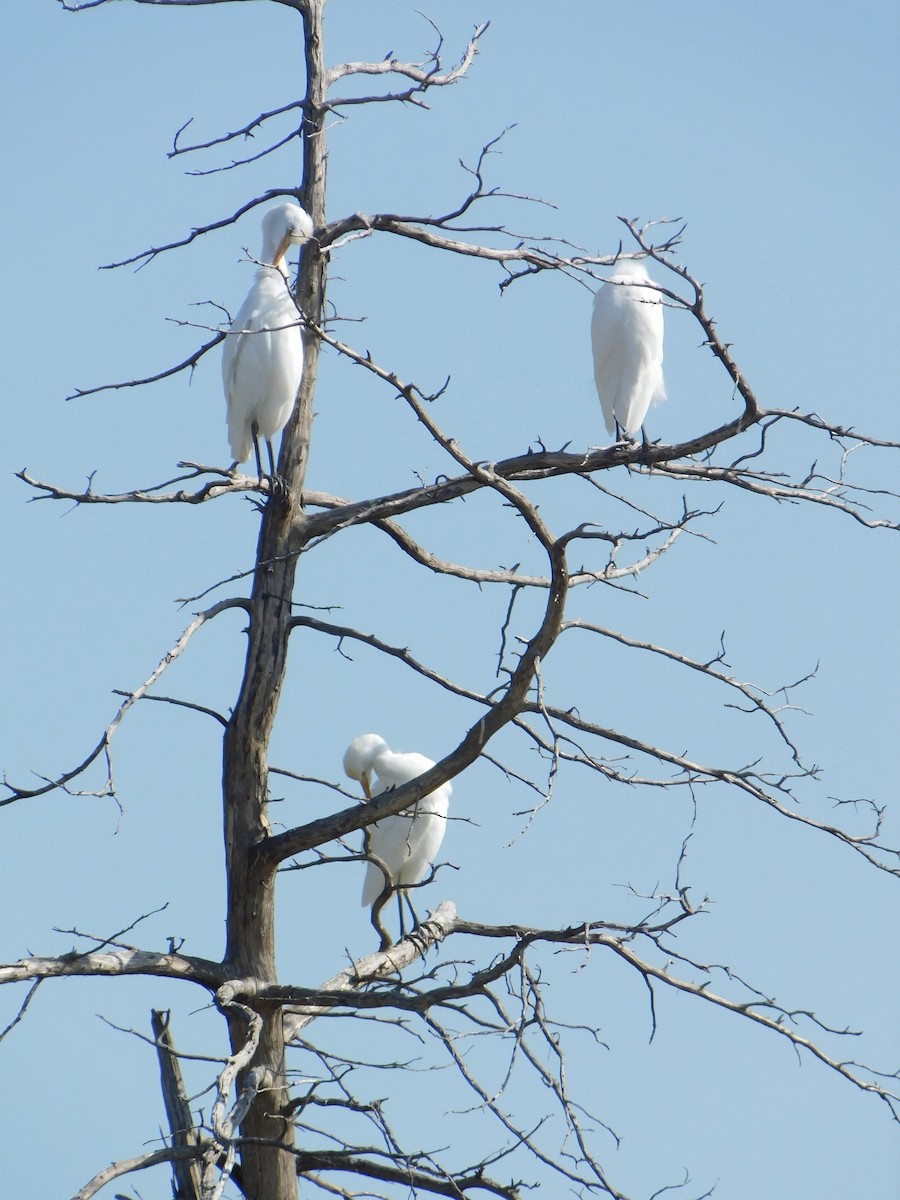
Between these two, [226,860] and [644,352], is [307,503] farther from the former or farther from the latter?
[644,352]

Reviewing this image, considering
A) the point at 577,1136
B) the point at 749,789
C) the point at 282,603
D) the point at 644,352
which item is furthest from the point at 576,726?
the point at 644,352

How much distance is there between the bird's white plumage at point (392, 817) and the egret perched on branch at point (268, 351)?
1893 millimetres

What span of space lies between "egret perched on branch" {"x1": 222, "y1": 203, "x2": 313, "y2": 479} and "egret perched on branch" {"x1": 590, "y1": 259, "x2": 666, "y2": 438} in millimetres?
1778

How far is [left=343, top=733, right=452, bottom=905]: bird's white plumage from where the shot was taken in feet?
27.1

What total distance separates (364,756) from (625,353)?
2.66 m

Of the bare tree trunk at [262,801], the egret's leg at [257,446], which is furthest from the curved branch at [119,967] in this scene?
the egret's leg at [257,446]

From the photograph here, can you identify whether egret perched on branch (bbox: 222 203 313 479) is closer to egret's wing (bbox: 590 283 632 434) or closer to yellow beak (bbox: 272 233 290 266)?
yellow beak (bbox: 272 233 290 266)

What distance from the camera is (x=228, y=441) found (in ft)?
25.8

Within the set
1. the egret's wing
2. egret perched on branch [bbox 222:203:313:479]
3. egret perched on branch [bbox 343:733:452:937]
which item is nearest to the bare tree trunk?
egret perched on branch [bbox 222:203:313:479]

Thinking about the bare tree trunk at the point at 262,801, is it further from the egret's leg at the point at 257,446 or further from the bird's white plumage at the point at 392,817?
the bird's white plumage at the point at 392,817

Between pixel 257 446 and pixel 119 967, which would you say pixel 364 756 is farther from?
pixel 119 967

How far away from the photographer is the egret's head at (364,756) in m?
8.42

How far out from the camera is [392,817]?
28.0 ft

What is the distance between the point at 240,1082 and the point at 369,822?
114 cm
